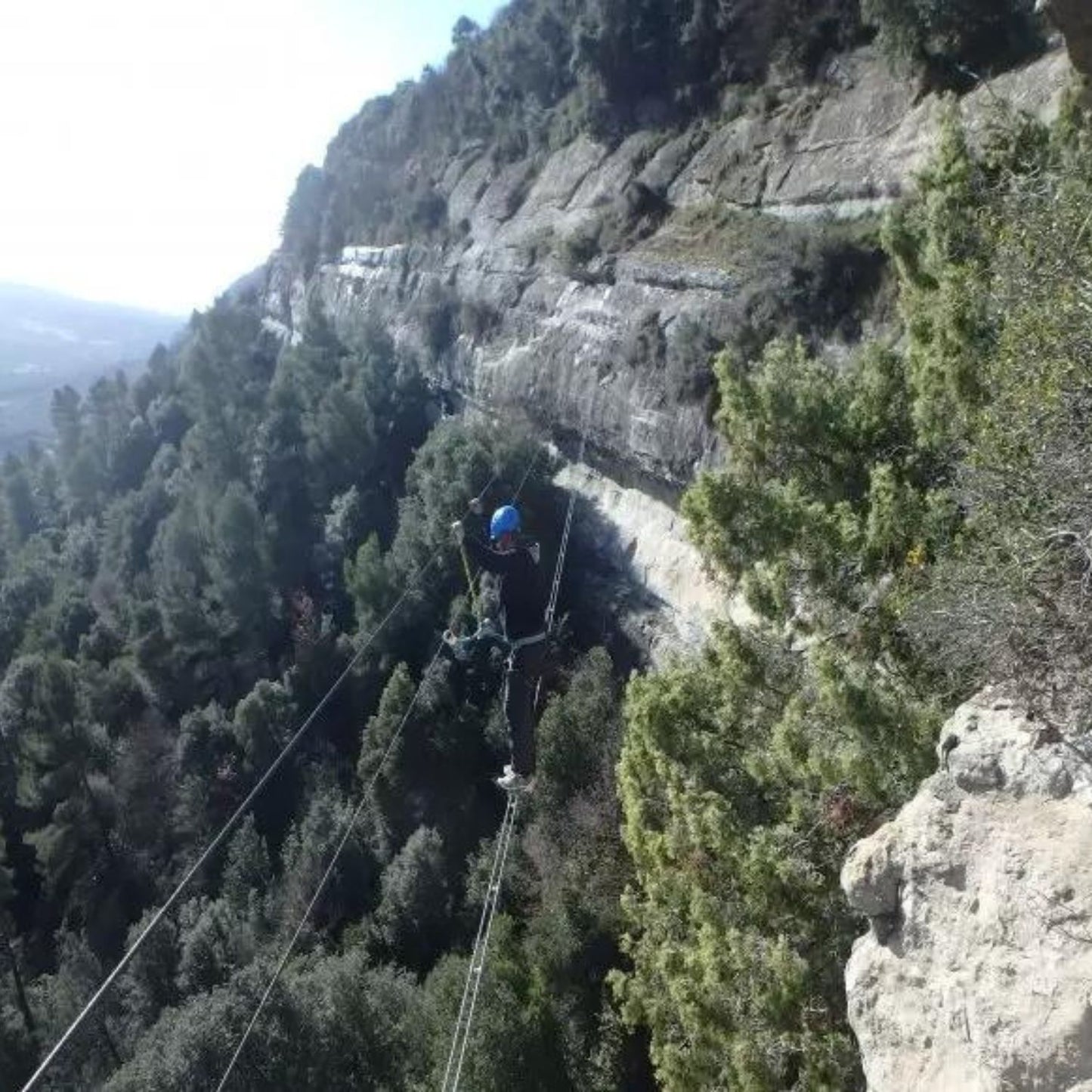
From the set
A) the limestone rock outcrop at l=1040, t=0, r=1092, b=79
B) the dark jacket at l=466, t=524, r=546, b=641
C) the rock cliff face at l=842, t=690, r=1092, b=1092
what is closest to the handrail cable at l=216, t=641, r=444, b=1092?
the dark jacket at l=466, t=524, r=546, b=641

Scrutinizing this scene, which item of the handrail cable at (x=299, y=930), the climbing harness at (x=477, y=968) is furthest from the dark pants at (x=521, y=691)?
the handrail cable at (x=299, y=930)

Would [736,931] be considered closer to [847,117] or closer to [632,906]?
[632,906]

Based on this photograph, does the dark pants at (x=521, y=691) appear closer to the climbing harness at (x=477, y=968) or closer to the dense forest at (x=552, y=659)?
the climbing harness at (x=477, y=968)

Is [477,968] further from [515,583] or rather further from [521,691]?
[515,583]

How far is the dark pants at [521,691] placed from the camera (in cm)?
1368

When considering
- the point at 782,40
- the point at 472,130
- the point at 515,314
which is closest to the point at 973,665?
the point at 782,40

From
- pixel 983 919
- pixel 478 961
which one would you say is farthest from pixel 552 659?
pixel 983 919

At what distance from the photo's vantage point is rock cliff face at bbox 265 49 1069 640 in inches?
848

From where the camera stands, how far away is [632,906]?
1280 centimetres

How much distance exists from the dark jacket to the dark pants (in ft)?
0.95

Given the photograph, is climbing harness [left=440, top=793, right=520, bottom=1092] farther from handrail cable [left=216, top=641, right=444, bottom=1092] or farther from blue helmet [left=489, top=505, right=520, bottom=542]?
blue helmet [left=489, top=505, right=520, bottom=542]

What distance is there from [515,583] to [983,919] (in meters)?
8.17

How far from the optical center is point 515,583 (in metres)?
13.4

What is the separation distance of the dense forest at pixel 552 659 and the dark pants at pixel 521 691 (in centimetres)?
196
